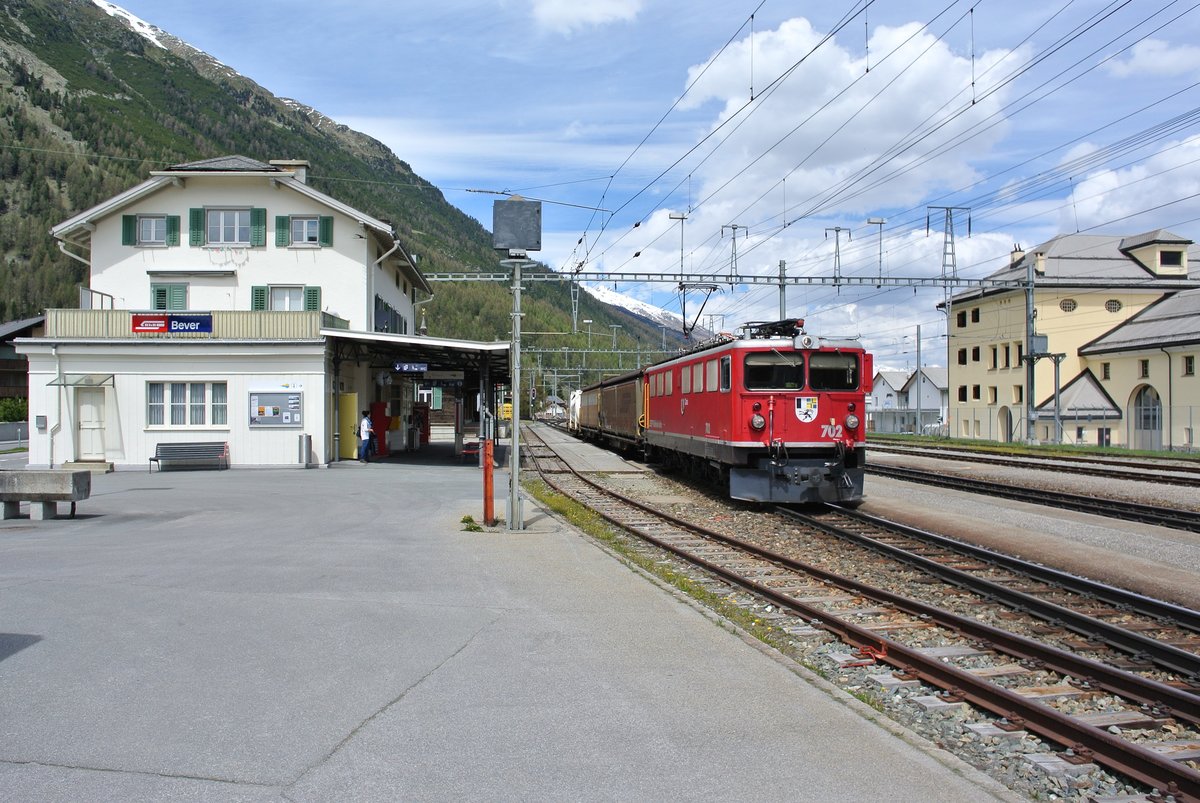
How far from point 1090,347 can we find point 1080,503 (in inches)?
1658

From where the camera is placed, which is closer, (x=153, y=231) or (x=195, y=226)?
(x=195, y=226)

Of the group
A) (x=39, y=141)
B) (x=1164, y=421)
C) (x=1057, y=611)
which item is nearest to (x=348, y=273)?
(x=1057, y=611)

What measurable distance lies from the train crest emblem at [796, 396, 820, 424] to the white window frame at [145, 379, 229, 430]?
51.7 ft

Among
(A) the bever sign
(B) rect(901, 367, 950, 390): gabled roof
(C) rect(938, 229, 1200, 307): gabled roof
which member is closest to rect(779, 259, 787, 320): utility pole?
(A) the bever sign

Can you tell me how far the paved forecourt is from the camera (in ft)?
13.9

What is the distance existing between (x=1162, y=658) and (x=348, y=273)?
2609cm

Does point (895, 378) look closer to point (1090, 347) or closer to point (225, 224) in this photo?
point (1090, 347)

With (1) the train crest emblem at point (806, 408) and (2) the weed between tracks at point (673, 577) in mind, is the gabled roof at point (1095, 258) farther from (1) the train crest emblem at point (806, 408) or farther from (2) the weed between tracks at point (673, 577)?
(2) the weed between tracks at point (673, 577)

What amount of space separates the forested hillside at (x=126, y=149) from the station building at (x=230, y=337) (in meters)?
32.8

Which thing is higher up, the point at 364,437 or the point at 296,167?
the point at 296,167

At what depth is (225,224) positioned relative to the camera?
2889 centimetres

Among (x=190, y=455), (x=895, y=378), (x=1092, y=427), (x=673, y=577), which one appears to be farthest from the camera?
(x=895, y=378)

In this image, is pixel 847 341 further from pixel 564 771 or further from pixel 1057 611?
pixel 564 771

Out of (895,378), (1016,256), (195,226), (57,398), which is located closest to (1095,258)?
(1016,256)
